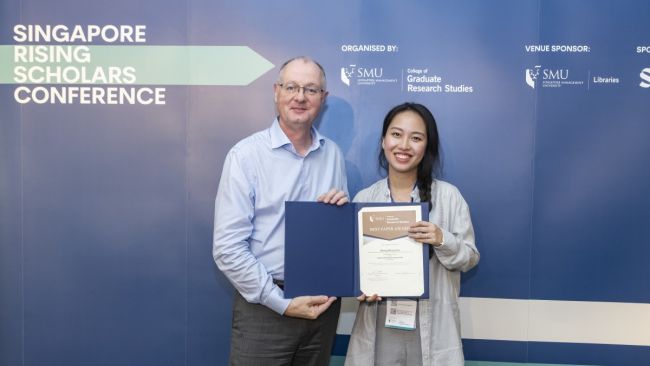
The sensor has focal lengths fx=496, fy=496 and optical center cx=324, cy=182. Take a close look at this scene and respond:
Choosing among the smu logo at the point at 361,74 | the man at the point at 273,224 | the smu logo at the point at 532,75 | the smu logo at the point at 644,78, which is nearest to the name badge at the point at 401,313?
the man at the point at 273,224

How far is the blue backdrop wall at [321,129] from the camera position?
103 inches

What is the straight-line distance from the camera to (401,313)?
1975 millimetres

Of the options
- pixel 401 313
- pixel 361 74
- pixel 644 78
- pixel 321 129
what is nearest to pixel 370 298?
pixel 401 313

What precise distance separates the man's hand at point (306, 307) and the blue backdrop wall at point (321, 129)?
36.1 inches

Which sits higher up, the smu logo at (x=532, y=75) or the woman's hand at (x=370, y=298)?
the smu logo at (x=532, y=75)

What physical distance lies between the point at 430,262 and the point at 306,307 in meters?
0.53

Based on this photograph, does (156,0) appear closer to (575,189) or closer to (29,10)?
(29,10)

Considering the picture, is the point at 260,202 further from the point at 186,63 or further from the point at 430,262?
the point at 186,63

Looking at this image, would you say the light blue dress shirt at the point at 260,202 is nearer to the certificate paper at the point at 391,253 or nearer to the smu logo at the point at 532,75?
the certificate paper at the point at 391,253

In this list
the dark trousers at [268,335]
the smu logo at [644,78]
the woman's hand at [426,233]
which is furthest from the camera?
the smu logo at [644,78]

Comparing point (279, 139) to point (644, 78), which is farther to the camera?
point (644, 78)

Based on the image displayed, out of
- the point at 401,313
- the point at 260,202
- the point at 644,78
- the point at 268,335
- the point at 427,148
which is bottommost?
the point at 268,335

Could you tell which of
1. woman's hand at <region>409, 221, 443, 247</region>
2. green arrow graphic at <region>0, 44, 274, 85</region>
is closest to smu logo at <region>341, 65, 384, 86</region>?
green arrow graphic at <region>0, 44, 274, 85</region>

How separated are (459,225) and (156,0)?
198 cm
